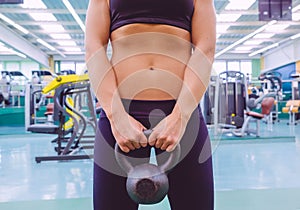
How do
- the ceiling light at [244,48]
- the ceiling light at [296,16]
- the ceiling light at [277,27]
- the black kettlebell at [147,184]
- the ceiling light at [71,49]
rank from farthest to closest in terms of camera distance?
the ceiling light at [244,48], the ceiling light at [71,49], the ceiling light at [277,27], the ceiling light at [296,16], the black kettlebell at [147,184]

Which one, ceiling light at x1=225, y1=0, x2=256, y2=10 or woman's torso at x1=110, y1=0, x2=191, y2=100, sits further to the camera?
ceiling light at x1=225, y1=0, x2=256, y2=10

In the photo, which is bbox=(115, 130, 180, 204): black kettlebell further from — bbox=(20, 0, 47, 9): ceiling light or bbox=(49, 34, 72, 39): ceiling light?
bbox=(49, 34, 72, 39): ceiling light

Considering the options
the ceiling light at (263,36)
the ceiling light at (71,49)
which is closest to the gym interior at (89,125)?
the ceiling light at (263,36)

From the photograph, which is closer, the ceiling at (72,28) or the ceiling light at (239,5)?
the ceiling light at (239,5)

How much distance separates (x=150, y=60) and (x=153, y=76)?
0.15 ft

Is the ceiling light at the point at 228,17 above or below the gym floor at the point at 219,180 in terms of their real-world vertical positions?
above

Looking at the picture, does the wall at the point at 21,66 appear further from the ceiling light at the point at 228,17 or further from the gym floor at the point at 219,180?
the gym floor at the point at 219,180

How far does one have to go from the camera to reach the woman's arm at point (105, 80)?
729 millimetres

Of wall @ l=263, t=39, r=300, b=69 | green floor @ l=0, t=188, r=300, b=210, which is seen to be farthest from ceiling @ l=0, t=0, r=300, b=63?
green floor @ l=0, t=188, r=300, b=210

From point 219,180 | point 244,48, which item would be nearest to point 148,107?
point 219,180

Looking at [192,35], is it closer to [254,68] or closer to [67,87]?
[67,87]

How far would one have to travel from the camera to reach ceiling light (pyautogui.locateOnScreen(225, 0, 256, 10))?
897 cm

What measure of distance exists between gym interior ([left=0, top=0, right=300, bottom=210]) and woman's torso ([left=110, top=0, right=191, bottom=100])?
0.37ft

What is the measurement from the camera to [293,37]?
47.3ft
